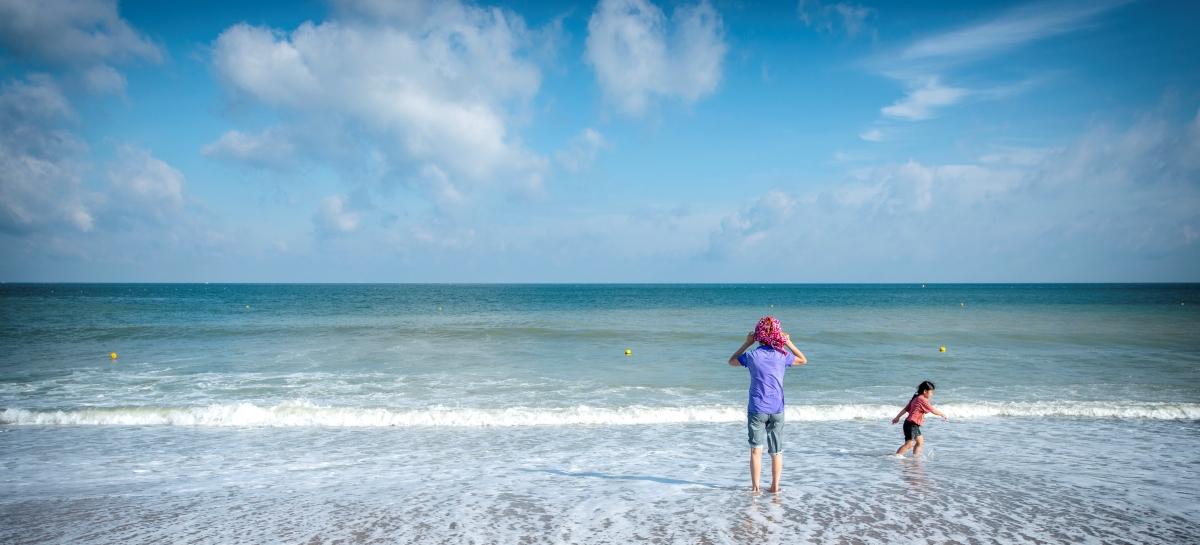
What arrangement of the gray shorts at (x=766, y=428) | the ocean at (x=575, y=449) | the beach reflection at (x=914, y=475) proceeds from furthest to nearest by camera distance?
the beach reflection at (x=914, y=475)
the gray shorts at (x=766, y=428)
the ocean at (x=575, y=449)

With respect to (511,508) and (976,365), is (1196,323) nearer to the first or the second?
(976,365)

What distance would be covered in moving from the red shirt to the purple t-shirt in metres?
3.62

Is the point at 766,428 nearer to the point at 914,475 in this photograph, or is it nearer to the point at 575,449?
the point at 914,475

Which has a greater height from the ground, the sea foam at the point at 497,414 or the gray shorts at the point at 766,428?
the gray shorts at the point at 766,428

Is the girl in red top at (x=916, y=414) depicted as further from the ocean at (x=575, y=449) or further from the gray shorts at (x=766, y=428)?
the gray shorts at (x=766, y=428)

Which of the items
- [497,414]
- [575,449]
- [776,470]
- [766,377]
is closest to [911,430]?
[776,470]

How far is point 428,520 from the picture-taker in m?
6.73

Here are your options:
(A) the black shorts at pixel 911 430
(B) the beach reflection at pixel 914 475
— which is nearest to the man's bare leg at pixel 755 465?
(B) the beach reflection at pixel 914 475

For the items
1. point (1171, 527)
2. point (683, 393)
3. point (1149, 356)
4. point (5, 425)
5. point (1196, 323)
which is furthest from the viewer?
point (1196, 323)

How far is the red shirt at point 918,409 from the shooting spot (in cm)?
909

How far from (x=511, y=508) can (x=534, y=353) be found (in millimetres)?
17122

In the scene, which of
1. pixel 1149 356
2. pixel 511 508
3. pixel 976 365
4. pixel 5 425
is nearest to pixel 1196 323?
pixel 1149 356

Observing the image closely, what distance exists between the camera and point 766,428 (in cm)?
704

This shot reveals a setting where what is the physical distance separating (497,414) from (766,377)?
25.2 feet
